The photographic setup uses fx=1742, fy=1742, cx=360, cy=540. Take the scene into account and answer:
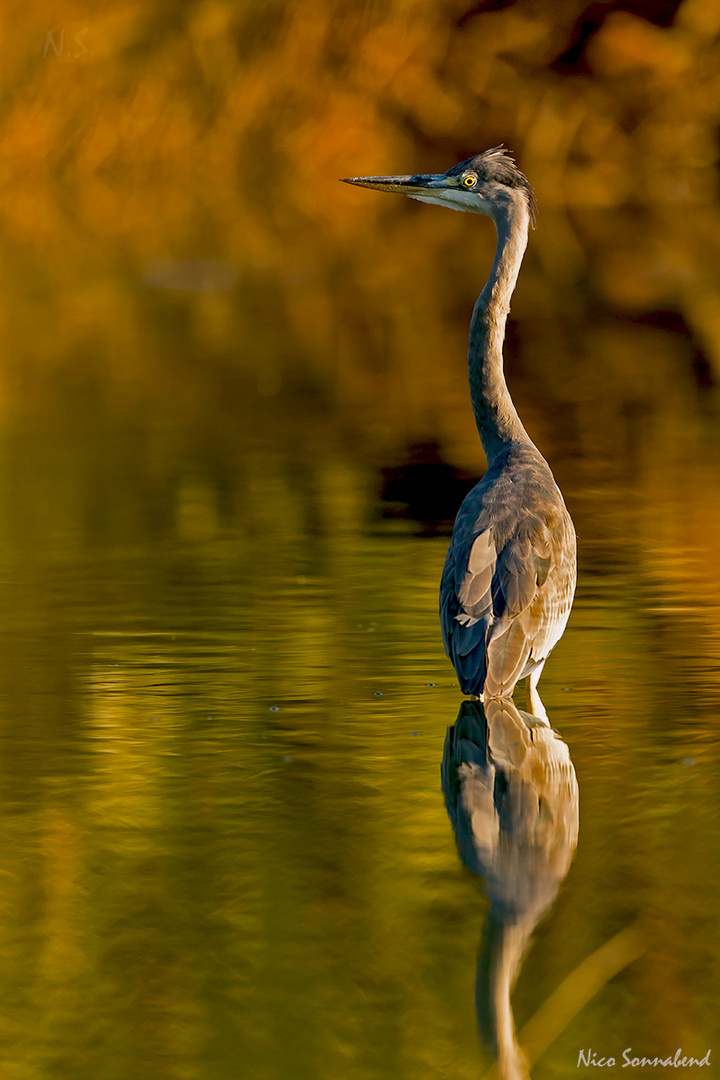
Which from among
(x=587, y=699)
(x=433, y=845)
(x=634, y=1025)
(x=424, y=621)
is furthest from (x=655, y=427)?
(x=634, y=1025)

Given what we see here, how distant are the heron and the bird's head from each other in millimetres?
12

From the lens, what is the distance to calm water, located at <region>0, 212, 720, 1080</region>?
404cm

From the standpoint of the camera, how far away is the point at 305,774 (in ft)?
18.6

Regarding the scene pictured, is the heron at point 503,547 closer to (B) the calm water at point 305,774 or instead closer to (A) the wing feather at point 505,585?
(A) the wing feather at point 505,585

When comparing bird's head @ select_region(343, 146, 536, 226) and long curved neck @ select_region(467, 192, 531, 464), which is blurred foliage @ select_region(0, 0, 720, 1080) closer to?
long curved neck @ select_region(467, 192, 531, 464)

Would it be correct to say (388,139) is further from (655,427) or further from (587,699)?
(587,699)

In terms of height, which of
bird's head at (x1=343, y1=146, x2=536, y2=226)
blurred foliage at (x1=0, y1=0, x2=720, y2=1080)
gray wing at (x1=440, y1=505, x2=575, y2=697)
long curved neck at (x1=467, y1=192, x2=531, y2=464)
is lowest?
blurred foliage at (x1=0, y1=0, x2=720, y2=1080)

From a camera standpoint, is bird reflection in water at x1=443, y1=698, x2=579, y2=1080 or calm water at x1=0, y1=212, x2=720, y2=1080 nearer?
calm water at x1=0, y1=212, x2=720, y2=1080

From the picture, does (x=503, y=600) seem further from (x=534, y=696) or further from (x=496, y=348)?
(x=496, y=348)

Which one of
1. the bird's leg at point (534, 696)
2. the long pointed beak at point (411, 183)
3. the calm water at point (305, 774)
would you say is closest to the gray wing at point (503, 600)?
the bird's leg at point (534, 696)

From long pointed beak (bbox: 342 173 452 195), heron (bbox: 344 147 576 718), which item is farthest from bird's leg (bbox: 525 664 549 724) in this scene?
long pointed beak (bbox: 342 173 452 195)

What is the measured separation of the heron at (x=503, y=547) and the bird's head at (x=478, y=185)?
0.01 meters

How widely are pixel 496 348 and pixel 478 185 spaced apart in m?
0.81

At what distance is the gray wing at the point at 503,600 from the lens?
240 inches
